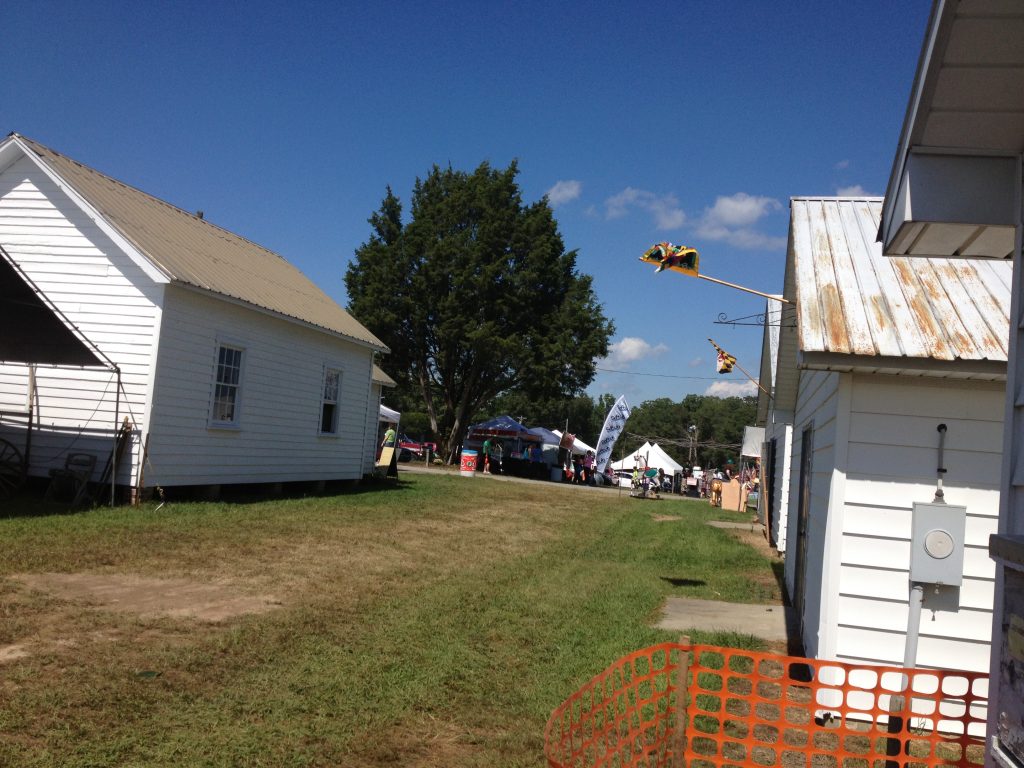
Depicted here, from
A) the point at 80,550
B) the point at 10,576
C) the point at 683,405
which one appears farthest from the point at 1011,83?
the point at 683,405

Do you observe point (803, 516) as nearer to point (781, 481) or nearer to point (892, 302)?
point (892, 302)

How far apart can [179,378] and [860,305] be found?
35.1ft

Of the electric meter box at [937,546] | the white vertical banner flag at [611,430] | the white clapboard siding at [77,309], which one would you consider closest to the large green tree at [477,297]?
the white vertical banner flag at [611,430]

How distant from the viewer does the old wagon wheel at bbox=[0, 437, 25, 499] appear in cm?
1277

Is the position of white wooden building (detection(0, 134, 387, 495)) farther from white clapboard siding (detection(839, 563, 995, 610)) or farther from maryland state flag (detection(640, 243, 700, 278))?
white clapboard siding (detection(839, 563, 995, 610))

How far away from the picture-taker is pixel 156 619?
6.51 metres

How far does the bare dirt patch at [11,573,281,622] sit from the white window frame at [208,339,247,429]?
6.73 m

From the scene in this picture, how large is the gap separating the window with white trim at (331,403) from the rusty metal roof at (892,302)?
13.5 metres

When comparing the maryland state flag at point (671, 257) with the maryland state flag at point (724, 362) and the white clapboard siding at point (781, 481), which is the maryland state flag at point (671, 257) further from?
the maryland state flag at point (724, 362)

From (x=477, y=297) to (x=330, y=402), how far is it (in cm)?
1900

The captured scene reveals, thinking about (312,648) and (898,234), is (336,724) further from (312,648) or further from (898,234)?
(898,234)

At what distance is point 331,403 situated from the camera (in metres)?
19.2

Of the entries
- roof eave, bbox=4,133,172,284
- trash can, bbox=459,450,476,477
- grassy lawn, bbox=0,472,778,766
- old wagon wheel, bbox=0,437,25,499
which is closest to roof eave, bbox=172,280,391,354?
roof eave, bbox=4,133,172,284

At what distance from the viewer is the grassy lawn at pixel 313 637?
4.36 metres
